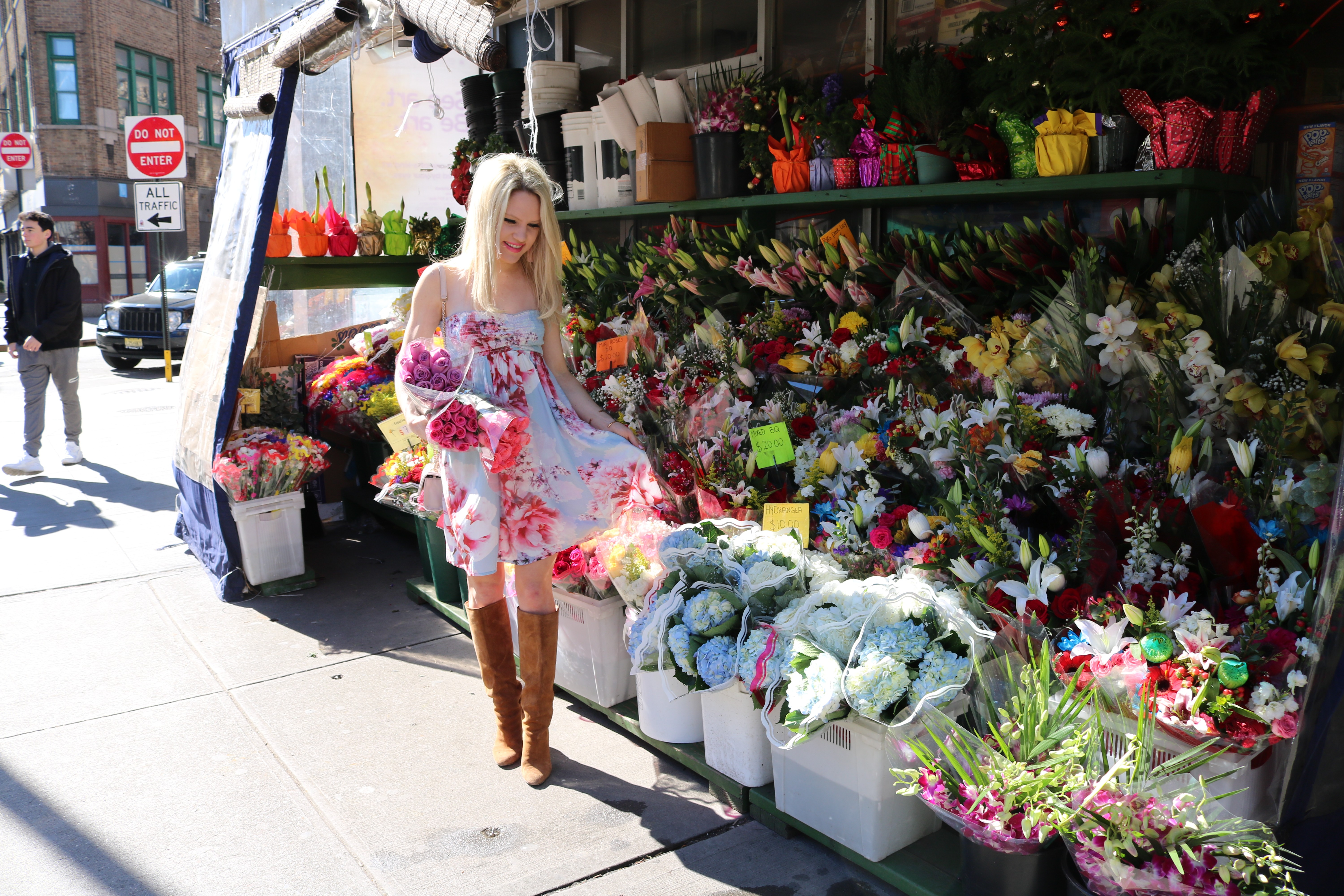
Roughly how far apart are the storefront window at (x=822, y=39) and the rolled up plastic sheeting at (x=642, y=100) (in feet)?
1.73

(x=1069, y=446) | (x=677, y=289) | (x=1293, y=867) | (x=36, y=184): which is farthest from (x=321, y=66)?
(x=36, y=184)

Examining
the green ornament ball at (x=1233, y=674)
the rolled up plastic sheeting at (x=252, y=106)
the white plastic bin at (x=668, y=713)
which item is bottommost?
the white plastic bin at (x=668, y=713)

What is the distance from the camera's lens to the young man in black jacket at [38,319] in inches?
257

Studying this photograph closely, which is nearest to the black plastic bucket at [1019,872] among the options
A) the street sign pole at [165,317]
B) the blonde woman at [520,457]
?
the blonde woman at [520,457]

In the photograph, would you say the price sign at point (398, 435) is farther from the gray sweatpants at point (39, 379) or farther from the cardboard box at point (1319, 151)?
the gray sweatpants at point (39, 379)

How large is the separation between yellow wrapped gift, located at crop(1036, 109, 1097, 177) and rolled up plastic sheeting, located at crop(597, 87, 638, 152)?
1872 millimetres

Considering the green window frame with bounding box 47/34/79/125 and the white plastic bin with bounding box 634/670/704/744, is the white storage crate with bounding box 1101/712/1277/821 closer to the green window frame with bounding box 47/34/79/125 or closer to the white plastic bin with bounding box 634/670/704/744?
the white plastic bin with bounding box 634/670/704/744

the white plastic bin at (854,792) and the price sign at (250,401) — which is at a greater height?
the price sign at (250,401)

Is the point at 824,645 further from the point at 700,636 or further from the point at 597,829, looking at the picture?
the point at 597,829

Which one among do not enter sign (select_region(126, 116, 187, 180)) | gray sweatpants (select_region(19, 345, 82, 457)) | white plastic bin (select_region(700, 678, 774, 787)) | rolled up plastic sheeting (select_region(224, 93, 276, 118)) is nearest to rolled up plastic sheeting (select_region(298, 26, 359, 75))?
rolled up plastic sheeting (select_region(224, 93, 276, 118))

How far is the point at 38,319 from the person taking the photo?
6551 mm

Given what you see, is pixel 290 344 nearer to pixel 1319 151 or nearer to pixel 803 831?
pixel 803 831

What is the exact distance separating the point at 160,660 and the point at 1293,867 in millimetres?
3677

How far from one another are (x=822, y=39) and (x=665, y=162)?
0.75 m
